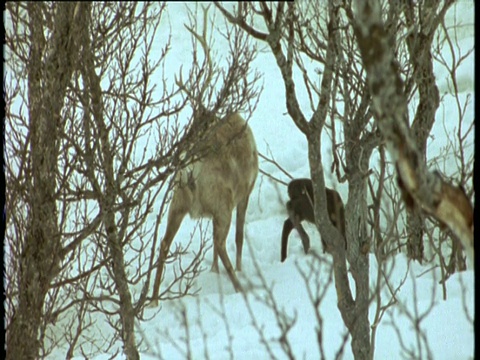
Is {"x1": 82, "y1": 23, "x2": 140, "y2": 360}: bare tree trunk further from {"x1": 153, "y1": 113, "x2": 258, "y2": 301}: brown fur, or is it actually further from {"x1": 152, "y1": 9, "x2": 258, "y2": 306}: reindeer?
{"x1": 153, "y1": 113, "x2": 258, "y2": 301}: brown fur

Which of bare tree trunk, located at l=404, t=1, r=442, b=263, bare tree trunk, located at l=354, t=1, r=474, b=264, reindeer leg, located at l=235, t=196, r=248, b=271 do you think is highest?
reindeer leg, located at l=235, t=196, r=248, b=271

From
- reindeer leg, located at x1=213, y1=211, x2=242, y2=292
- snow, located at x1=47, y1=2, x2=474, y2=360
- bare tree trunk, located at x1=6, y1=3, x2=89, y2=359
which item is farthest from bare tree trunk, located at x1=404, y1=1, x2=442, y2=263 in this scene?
bare tree trunk, located at x1=6, y1=3, x2=89, y2=359

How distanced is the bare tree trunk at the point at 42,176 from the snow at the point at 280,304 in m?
0.52

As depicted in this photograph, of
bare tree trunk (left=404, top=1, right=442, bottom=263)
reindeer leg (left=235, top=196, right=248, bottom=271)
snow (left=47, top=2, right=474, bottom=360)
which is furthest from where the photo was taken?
reindeer leg (left=235, top=196, right=248, bottom=271)

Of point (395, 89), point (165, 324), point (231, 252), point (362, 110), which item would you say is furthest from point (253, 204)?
point (395, 89)

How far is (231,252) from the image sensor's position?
950 centimetres

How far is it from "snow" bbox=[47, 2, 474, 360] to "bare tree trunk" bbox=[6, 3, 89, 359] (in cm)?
52

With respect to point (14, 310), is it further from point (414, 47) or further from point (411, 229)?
point (411, 229)

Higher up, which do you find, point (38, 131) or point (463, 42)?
point (463, 42)

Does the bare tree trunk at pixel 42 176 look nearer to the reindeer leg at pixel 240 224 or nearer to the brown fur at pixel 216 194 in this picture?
the brown fur at pixel 216 194

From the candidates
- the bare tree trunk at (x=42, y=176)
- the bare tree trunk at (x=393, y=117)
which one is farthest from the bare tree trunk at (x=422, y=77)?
the bare tree trunk at (x=393, y=117)

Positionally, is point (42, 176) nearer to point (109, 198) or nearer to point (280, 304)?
point (109, 198)

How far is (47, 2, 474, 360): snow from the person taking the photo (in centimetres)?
450

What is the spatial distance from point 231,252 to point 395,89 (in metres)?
7.55
